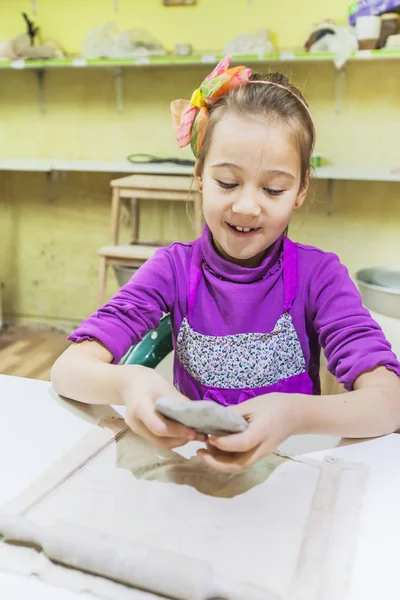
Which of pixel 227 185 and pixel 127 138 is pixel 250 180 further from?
pixel 127 138

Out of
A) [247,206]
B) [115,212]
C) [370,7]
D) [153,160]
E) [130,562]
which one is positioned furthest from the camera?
[153,160]

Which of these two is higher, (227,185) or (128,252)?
(227,185)

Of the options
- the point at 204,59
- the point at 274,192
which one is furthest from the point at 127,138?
the point at 274,192

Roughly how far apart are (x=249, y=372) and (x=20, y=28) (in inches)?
119

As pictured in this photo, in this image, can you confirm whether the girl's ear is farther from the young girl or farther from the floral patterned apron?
the floral patterned apron

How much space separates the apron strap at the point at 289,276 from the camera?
1.07 meters

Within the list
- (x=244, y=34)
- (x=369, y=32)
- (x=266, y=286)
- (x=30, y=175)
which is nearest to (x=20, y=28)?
(x=30, y=175)

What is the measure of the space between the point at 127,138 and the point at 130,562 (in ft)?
9.93

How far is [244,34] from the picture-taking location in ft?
9.02

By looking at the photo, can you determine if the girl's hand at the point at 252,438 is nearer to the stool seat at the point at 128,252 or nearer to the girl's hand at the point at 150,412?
the girl's hand at the point at 150,412

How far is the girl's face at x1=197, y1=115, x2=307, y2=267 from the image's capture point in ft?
2.95

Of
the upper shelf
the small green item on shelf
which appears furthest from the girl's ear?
the upper shelf

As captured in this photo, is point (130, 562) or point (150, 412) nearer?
point (130, 562)

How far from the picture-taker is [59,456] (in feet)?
2.32
